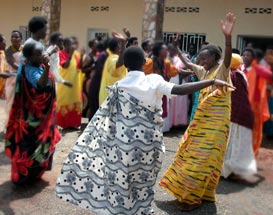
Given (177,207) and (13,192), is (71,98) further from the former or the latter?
(177,207)

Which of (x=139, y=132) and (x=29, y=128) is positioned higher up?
(x=139, y=132)

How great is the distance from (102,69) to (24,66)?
2.87 metres

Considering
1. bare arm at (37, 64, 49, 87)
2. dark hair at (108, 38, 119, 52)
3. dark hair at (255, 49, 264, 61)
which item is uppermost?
dark hair at (255, 49, 264, 61)

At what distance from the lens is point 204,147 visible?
382 cm

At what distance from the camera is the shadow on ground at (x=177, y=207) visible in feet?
12.8

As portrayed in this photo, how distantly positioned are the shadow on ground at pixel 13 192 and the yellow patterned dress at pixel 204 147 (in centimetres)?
142

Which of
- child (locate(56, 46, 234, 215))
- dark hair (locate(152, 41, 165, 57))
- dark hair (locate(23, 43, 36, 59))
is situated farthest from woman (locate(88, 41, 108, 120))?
child (locate(56, 46, 234, 215))

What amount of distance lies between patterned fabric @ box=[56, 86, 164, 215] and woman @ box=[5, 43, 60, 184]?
3.05ft

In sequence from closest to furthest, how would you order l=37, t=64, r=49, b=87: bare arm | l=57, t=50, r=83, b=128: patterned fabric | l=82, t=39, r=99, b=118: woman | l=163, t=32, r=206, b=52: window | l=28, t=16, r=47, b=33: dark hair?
l=37, t=64, r=49, b=87: bare arm → l=28, t=16, r=47, b=33: dark hair → l=57, t=50, r=83, b=128: patterned fabric → l=82, t=39, r=99, b=118: woman → l=163, t=32, r=206, b=52: window

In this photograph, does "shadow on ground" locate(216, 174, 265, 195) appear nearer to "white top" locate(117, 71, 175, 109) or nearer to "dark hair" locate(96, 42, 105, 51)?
"white top" locate(117, 71, 175, 109)

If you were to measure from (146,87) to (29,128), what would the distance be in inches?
60.6

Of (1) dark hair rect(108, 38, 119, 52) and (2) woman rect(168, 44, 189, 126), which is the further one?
(2) woman rect(168, 44, 189, 126)

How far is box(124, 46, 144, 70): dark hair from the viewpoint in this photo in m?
3.21

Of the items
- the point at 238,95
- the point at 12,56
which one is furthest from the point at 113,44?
the point at 238,95
